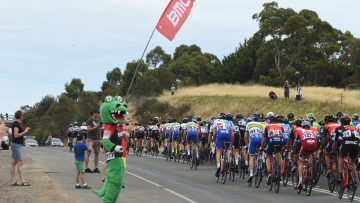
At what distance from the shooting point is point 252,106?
195ft

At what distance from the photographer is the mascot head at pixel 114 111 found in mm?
11945

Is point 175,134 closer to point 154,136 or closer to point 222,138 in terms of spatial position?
point 154,136

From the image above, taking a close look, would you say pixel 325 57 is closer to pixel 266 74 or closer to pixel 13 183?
pixel 266 74

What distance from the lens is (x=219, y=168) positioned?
65.6ft

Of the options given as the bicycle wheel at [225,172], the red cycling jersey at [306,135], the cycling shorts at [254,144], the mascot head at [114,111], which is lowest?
the bicycle wheel at [225,172]

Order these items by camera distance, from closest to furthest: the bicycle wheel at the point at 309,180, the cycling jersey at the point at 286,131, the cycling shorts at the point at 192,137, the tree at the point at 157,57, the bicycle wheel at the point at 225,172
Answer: the bicycle wheel at the point at 309,180 < the cycling jersey at the point at 286,131 < the bicycle wheel at the point at 225,172 < the cycling shorts at the point at 192,137 < the tree at the point at 157,57

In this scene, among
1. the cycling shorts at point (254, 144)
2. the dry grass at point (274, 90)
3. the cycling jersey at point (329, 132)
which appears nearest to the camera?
the cycling jersey at point (329, 132)

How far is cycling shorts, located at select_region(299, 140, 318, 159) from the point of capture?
16.8 m

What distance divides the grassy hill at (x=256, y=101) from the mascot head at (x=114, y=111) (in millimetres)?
39144

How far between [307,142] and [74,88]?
127 m

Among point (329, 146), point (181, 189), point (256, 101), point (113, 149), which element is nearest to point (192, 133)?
point (181, 189)

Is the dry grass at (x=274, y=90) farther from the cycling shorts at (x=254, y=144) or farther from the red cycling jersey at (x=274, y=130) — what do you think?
the red cycling jersey at (x=274, y=130)

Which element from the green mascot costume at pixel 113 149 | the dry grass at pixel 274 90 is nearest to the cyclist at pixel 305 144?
the green mascot costume at pixel 113 149

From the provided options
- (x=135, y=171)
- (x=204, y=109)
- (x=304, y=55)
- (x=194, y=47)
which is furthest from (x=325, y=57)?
(x=135, y=171)
